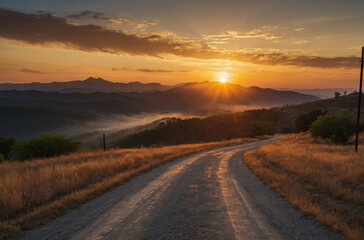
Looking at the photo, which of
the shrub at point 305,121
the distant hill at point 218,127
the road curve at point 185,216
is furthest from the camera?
the distant hill at point 218,127

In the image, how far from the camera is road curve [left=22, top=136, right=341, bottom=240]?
19.1 feet

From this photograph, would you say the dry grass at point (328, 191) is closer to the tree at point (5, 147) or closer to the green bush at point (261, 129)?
the tree at point (5, 147)

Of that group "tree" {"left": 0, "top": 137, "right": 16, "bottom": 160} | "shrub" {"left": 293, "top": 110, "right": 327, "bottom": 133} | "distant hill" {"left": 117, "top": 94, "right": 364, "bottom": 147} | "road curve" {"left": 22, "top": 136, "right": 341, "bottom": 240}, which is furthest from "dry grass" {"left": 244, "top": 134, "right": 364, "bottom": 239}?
"distant hill" {"left": 117, "top": 94, "right": 364, "bottom": 147}

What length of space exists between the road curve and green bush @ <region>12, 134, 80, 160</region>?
22.0 meters

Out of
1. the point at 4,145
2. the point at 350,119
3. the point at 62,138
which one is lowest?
the point at 4,145

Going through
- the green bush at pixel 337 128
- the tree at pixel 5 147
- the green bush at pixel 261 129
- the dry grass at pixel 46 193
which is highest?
the green bush at pixel 337 128

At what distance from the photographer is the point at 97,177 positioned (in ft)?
40.5

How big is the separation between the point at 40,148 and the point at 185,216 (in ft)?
87.9

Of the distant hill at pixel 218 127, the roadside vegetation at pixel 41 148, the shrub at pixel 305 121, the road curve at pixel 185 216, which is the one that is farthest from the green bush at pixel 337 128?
the distant hill at pixel 218 127

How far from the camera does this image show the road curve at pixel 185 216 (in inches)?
229

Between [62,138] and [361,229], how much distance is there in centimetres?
3148

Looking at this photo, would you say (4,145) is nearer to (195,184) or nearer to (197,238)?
(195,184)

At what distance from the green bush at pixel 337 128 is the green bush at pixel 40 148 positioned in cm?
3309

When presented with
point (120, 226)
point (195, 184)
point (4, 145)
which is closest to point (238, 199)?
point (195, 184)
